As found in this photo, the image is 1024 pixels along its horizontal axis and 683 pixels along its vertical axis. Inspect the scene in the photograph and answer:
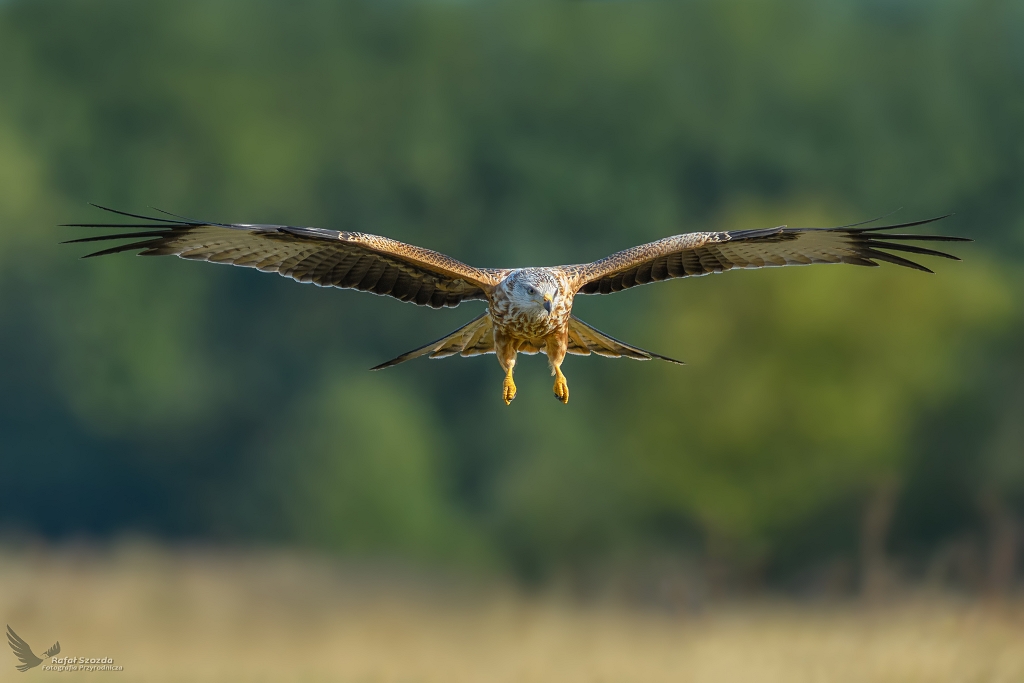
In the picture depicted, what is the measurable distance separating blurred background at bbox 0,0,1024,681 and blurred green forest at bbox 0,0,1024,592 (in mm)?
97

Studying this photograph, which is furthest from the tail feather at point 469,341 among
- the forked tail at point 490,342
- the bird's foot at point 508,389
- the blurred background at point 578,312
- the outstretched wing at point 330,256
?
the blurred background at point 578,312

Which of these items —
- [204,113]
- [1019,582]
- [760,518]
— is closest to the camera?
[1019,582]

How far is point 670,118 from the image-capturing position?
39.9 metres

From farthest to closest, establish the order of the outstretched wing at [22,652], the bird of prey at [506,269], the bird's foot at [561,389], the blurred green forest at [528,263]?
the blurred green forest at [528,263]
the outstretched wing at [22,652]
the bird's foot at [561,389]
the bird of prey at [506,269]

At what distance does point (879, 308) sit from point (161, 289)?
20896 millimetres

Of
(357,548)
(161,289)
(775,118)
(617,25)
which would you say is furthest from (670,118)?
(357,548)

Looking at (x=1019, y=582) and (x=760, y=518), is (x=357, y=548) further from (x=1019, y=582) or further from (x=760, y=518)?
(x=1019, y=582)

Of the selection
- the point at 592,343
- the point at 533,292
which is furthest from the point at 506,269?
the point at 533,292

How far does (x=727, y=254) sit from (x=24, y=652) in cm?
1426

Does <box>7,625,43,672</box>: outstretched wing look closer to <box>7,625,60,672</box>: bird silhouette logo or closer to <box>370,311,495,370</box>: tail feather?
<box>7,625,60,672</box>: bird silhouette logo

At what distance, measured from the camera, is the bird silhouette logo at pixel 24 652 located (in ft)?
60.9

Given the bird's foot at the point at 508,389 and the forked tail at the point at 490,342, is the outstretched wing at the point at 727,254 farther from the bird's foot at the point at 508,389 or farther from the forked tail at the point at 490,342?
the bird's foot at the point at 508,389

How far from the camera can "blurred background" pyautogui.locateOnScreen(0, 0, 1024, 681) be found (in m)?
22.8

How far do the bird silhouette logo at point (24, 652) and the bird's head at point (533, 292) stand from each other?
1328 centimetres
